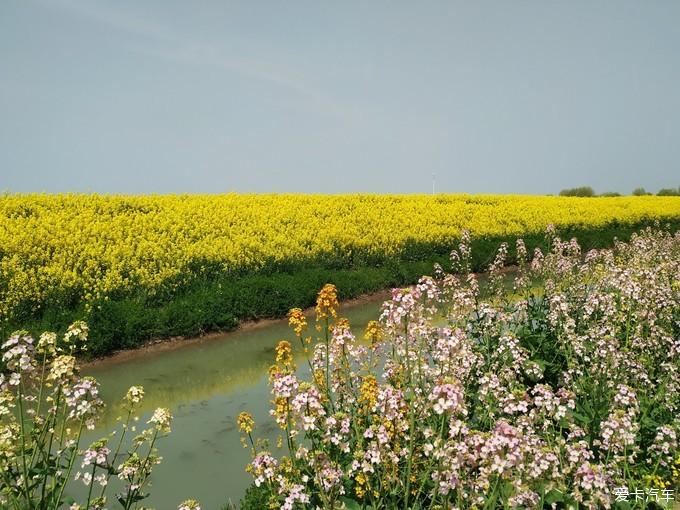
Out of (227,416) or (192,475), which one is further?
(227,416)

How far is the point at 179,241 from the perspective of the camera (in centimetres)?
1366

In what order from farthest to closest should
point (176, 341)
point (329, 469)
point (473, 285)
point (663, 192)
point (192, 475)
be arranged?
point (663, 192), point (176, 341), point (473, 285), point (192, 475), point (329, 469)

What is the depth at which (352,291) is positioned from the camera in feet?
47.2

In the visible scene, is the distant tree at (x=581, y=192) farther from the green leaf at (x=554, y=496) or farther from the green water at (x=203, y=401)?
the green leaf at (x=554, y=496)

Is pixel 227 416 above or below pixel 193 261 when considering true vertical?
below

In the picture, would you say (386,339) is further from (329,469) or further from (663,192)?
(663,192)

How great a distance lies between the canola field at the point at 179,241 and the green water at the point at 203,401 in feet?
2.94

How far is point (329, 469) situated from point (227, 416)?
12.9 feet

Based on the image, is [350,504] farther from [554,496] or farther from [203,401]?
[203,401]

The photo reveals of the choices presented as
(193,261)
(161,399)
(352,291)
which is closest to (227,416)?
(161,399)

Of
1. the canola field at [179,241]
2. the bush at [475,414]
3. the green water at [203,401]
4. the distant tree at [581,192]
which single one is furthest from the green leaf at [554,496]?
the distant tree at [581,192]

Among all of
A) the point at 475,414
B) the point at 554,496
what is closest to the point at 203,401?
the point at 475,414

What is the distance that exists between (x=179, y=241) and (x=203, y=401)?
6594mm

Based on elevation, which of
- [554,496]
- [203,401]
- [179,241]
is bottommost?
[203,401]
